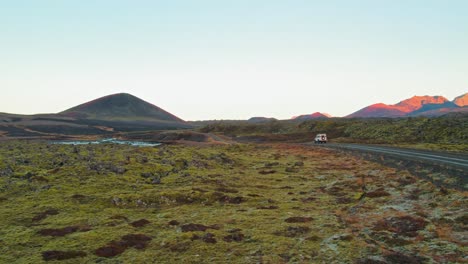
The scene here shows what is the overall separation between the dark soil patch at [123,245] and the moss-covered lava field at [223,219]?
0.14ft

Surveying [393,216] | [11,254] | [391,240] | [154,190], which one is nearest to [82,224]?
[11,254]

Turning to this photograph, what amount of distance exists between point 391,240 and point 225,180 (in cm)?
1920

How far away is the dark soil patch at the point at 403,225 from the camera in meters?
15.0

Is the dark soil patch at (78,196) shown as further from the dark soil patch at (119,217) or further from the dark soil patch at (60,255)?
the dark soil patch at (60,255)

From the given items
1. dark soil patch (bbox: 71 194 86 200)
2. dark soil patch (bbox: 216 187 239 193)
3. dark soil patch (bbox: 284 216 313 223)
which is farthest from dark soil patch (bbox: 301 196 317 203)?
dark soil patch (bbox: 71 194 86 200)

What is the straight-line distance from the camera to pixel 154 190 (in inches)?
993

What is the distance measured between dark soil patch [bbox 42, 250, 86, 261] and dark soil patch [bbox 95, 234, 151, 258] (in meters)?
0.67

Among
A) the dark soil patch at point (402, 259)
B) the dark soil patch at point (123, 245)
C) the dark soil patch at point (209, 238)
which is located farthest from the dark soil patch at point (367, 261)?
the dark soil patch at point (123, 245)

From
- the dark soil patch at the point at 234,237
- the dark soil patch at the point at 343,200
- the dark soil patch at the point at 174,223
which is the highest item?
the dark soil patch at the point at 343,200

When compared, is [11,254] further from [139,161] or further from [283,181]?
[139,161]

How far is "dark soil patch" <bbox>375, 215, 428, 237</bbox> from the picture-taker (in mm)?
14958

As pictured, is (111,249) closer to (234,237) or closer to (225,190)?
(234,237)

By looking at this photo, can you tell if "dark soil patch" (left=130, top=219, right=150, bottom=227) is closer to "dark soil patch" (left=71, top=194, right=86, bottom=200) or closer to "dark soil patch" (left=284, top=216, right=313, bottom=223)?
"dark soil patch" (left=71, top=194, right=86, bottom=200)

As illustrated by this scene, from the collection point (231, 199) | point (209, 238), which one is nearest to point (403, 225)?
point (209, 238)
